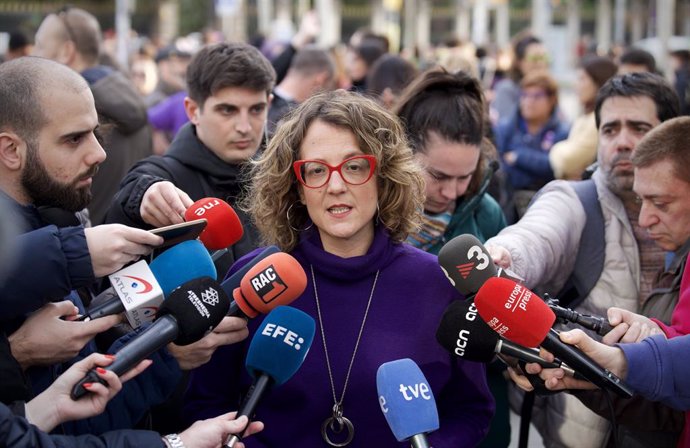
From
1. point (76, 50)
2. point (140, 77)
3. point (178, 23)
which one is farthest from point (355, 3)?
point (76, 50)

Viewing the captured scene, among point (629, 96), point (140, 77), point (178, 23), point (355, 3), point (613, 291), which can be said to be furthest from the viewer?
point (355, 3)

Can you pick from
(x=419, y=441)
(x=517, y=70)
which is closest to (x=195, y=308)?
(x=419, y=441)

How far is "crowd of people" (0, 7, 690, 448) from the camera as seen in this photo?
2.66 meters

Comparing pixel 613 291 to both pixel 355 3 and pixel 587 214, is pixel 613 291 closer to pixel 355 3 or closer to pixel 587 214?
pixel 587 214

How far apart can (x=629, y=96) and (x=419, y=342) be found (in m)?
2.00

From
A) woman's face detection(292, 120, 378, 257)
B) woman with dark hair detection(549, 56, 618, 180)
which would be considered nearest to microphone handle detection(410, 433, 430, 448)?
woman's face detection(292, 120, 378, 257)

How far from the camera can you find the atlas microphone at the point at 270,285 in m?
2.77

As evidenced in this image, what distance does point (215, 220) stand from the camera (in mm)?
3156

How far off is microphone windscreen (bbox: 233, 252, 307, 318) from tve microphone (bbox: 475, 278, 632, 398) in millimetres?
550

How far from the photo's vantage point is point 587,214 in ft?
13.0

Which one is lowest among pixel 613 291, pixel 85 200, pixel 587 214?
pixel 613 291

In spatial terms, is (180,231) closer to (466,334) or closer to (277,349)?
(277,349)

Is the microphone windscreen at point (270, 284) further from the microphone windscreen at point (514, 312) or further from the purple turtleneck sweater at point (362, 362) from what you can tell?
the microphone windscreen at point (514, 312)

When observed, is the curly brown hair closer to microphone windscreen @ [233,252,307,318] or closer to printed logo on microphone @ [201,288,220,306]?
microphone windscreen @ [233,252,307,318]
